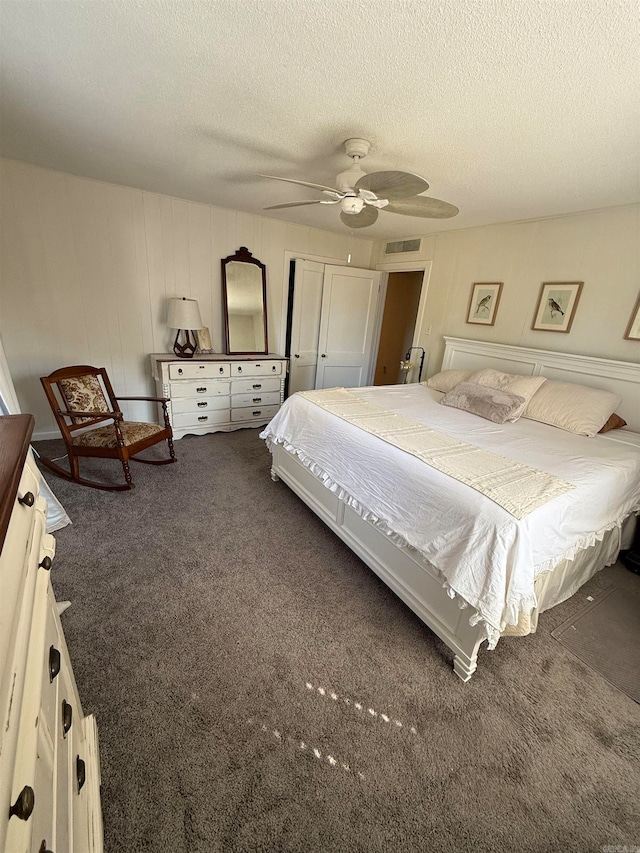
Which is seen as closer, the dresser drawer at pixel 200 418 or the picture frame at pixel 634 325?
the picture frame at pixel 634 325

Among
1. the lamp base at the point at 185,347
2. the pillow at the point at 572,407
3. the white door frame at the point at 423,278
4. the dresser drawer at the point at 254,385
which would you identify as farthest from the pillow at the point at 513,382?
the lamp base at the point at 185,347

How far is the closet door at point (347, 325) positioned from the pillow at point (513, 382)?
6.82ft

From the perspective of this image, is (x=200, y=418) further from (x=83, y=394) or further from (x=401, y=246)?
(x=401, y=246)

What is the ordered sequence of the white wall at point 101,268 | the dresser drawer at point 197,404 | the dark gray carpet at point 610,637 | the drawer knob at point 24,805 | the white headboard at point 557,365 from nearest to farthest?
the drawer knob at point 24,805, the dark gray carpet at point 610,637, the white headboard at point 557,365, the white wall at point 101,268, the dresser drawer at point 197,404

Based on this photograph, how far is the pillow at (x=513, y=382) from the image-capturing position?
2812mm

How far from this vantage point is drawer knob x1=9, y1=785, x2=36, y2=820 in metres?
0.46

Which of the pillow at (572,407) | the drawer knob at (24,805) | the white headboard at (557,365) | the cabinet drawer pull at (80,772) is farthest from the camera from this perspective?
the white headboard at (557,365)

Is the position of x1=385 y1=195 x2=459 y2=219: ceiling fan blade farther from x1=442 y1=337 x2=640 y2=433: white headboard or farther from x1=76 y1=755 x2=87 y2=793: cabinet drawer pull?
x1=76 y1=755 x2=87 y2=793: cabinet drawer pull

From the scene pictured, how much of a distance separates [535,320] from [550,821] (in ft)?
10.7

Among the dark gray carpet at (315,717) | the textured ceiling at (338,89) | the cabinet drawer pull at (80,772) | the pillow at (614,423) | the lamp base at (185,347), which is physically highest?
the textured ceiling at (338,89)

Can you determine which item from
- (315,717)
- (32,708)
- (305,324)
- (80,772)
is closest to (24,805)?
(32,708)

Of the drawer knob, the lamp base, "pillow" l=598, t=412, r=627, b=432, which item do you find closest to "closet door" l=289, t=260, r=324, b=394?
the lamp base

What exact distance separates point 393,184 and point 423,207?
14.5 inches

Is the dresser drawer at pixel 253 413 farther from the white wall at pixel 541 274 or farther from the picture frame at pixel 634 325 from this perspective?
the picture frame at pixel 634 325
